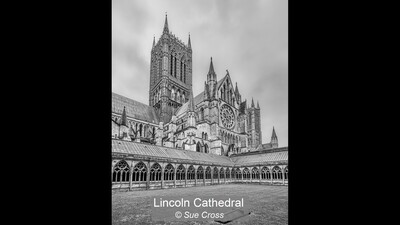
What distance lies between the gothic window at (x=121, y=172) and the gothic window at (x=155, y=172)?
2517 millimetres

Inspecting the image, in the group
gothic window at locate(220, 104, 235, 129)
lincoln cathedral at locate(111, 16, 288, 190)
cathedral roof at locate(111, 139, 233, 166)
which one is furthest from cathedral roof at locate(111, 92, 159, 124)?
cathedral roof at locate(111, 139, 233, 166)

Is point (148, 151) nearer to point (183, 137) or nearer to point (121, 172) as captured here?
A: point (121, 172)

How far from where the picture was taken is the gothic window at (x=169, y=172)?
21427 mm

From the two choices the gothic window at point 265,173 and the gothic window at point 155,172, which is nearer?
the gothic window at point 155,172

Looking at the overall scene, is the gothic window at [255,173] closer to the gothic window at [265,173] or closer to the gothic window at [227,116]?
the gothic window at [265,173]

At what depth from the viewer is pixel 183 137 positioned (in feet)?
111
